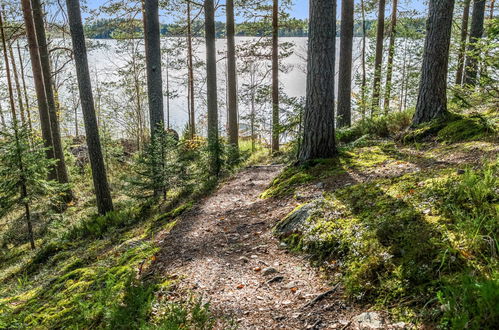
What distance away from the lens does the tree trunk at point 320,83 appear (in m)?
5.42

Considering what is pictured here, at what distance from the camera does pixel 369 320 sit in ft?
6.86

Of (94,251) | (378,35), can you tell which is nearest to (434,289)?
(94,251)

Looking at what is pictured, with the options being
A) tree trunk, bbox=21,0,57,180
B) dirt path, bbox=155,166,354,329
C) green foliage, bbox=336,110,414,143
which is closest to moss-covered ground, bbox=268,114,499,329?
dirt path, bbox=155,166,354,329

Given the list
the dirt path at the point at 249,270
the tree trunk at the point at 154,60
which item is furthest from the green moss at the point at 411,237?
the tree trunk at the point at 154,60

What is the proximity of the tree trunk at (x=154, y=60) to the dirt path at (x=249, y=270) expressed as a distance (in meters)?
5.09

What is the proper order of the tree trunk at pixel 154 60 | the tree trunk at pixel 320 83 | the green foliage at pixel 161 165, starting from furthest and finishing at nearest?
the tree trunk at pixel 154 60 < the green foliage at pixel 161 165 < the tree trunk at pixel 320 83

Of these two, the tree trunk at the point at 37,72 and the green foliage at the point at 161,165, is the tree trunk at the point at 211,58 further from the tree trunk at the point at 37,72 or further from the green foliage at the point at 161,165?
the tree trunk at the point at 37,72

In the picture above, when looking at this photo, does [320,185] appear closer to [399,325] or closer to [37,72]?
[399,325]

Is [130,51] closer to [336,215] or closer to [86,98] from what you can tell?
[86,98]

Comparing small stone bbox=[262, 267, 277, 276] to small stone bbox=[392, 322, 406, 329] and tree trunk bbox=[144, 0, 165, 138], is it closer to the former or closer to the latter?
small stone bbox=[392, 322, 406, 329]

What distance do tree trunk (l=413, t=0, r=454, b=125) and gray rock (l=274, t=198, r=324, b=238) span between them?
Answer: 4.30m

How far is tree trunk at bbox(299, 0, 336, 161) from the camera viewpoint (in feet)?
17.8

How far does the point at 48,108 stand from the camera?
35.6 ft

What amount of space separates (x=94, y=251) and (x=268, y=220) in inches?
150
